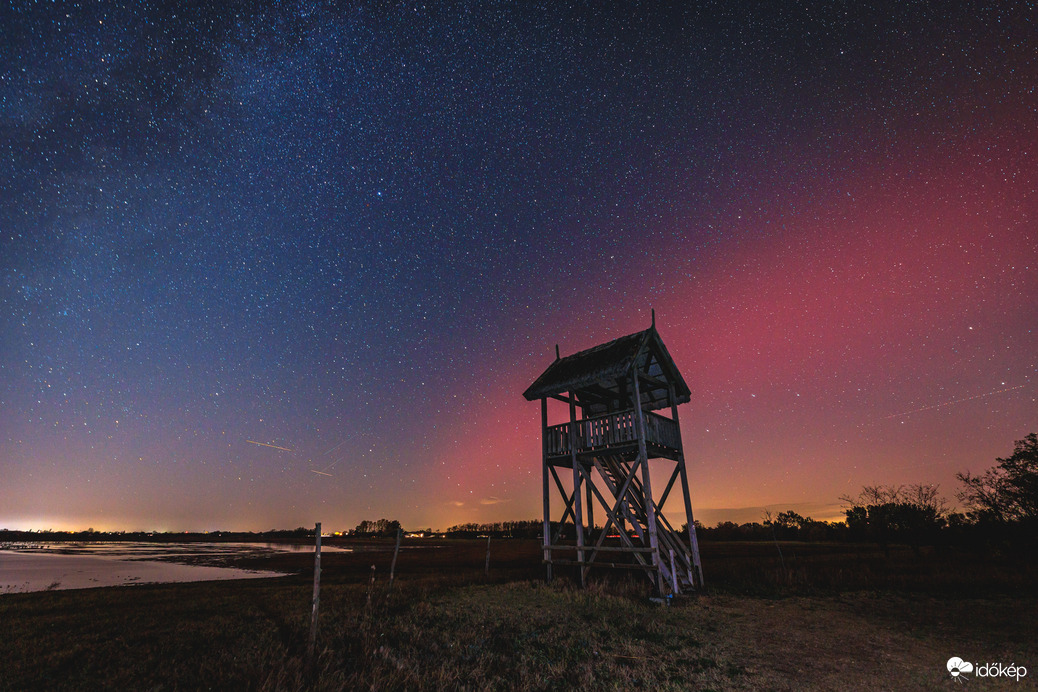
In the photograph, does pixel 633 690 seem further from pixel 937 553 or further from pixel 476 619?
pixel 937 553

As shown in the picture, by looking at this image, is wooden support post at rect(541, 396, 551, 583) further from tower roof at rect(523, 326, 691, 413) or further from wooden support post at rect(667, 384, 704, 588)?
wooden support post at rect(667, 384, 704, 588)

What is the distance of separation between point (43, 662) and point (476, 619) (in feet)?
26.3

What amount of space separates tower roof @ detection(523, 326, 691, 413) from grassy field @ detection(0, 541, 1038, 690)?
6.96 meters

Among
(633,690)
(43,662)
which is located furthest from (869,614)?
(43,662)

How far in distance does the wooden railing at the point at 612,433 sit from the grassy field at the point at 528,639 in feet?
15.6

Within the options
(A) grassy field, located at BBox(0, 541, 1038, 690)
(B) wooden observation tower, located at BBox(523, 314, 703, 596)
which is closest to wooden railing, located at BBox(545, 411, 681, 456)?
(B) wooden observation tower, located at BBox(523, 314, 703, 596)

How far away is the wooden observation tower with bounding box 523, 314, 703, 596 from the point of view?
15.4 metres

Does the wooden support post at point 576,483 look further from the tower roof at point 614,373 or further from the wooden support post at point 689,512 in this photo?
the wooden support post at point 689,512

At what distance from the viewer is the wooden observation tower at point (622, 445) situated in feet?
50.5

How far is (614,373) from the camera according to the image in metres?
15.7

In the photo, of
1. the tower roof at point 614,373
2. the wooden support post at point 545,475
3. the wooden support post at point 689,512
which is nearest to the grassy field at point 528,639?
the wooden support post at point 689,512

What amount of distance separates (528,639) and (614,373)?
8793 millimetres

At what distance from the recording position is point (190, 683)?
6.60 meters

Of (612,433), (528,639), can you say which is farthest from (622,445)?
(528,639)
